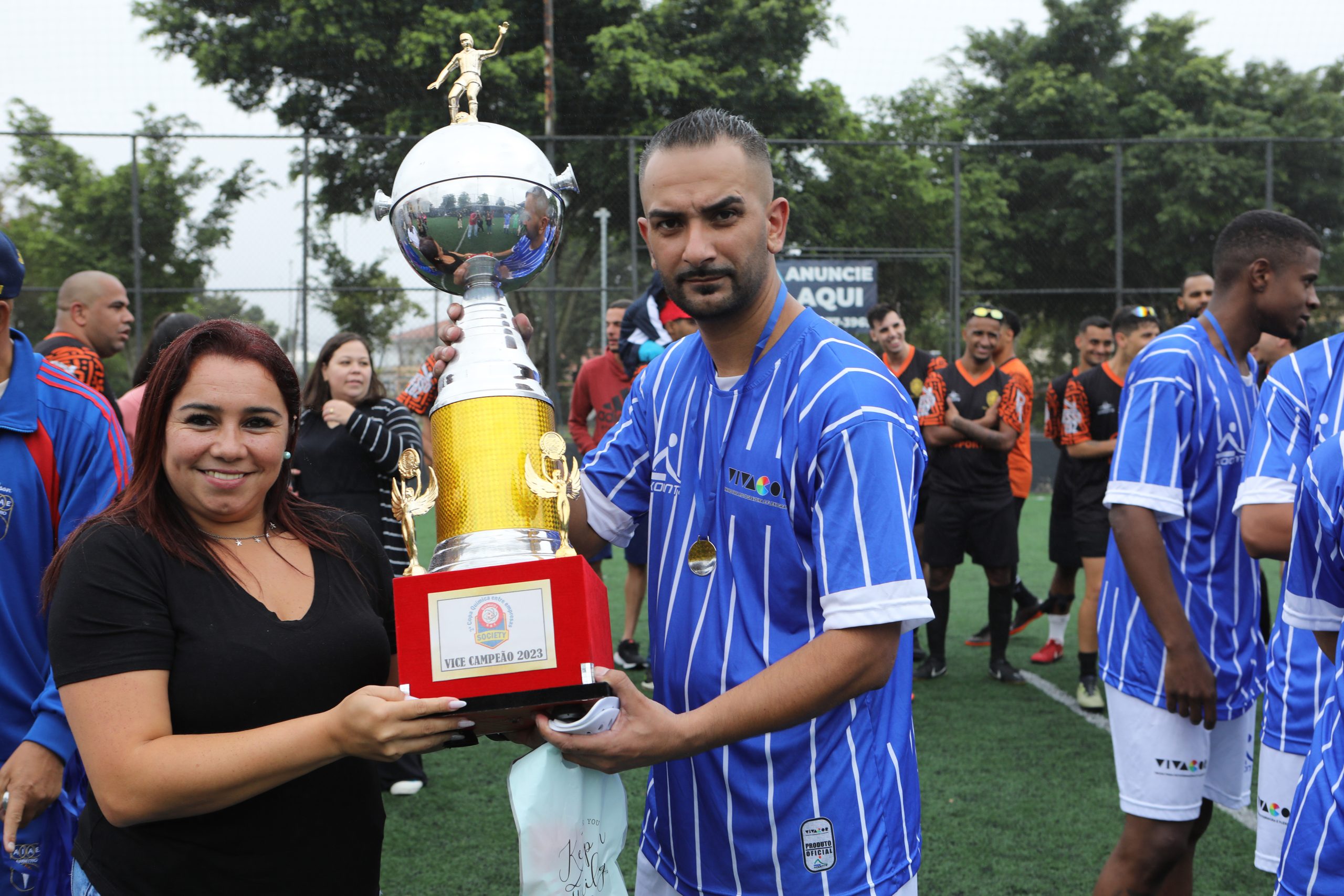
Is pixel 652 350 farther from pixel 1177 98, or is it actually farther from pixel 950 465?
pixel 1177 98

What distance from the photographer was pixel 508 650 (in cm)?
159

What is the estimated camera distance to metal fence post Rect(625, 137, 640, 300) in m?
14.5

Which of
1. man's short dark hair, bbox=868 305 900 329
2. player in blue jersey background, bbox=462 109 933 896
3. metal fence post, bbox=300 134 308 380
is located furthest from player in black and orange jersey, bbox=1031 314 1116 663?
metal fence post, bbox=300 134 308 380

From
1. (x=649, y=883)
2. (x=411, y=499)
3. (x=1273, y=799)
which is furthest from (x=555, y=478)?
(x=1273, y=799)

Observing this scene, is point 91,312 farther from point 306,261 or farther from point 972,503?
point 306,261

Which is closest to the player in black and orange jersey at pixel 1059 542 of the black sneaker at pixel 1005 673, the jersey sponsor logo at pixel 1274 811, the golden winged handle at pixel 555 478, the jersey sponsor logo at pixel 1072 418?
the jersey sponsor logo at pixel 1072 418

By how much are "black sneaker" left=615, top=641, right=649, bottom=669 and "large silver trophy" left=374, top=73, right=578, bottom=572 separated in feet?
15.0

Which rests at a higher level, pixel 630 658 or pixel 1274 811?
pixel 1274 811

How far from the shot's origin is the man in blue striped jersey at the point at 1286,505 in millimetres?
2410

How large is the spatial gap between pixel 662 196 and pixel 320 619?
980 millimetres

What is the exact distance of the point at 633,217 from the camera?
605 inches

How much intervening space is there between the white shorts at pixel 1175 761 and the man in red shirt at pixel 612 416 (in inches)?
137

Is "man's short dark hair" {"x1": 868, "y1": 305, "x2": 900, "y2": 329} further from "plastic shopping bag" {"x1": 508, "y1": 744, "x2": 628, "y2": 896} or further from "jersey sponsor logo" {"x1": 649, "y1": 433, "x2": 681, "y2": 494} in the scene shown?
"plastic shopping bag" {"x1": 508, "y1": 744, "x2": 628, "y2": 896}

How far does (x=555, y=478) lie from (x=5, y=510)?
4.56ft
